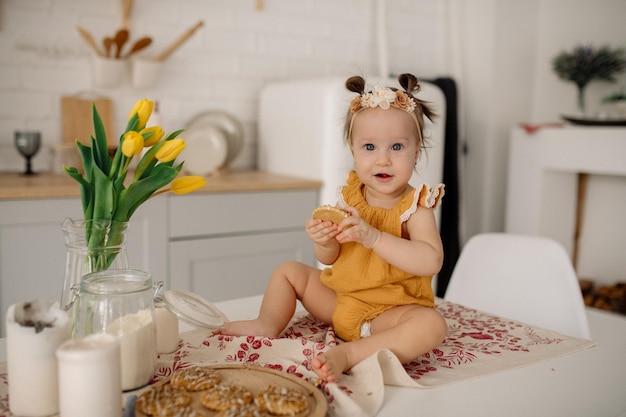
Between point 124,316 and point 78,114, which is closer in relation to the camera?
point 124,316

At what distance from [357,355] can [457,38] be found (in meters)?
2.94

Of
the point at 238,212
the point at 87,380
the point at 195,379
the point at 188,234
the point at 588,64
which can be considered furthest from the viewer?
the point at 588,64

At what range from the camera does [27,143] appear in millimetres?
2422

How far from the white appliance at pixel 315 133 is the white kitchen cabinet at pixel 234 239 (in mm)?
146

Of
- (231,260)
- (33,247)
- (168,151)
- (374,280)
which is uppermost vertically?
(168,151)

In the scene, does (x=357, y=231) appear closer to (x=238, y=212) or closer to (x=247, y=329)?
(x=247, y=329)

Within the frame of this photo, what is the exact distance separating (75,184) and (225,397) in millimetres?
1655

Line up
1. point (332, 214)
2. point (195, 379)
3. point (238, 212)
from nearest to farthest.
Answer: point (195, 379)
point (332, 214)
point (238, 212)

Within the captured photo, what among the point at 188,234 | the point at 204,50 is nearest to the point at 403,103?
the point at 188,234

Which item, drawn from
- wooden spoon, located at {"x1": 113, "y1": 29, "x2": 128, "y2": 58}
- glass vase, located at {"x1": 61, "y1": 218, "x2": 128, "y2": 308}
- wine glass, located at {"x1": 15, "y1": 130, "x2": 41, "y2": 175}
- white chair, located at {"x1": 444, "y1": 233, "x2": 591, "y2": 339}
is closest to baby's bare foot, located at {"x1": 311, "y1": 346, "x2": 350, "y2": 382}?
glass vase, located at {"x1": 61, "y1": 218, "x2": 128, "y2": 308}

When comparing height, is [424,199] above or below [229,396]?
above

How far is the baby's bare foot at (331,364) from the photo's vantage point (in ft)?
2.97

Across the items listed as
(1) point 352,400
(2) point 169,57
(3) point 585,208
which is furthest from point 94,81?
(3) point 585,208

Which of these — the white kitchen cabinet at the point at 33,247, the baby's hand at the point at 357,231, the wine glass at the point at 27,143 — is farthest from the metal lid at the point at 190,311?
the wine glass at the point at 27,143
